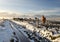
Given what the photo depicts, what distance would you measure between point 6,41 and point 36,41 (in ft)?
17.7

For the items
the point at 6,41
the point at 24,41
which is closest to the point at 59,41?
the point at 24,41

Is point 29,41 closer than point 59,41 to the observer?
No

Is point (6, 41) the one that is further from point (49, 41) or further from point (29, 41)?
point (49, 41)

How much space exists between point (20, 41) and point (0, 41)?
3.53 meters

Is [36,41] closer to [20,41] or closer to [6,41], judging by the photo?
[20,41]

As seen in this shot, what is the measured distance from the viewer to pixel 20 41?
89.8 feet

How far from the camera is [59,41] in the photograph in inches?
966

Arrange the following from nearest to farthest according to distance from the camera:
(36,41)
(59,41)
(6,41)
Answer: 1. (59,41)
2. (6,41)
3. (36,41)

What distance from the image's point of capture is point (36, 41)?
28.0 meters

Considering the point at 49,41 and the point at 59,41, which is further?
the point at 49,41

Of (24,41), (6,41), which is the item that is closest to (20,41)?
(24,41)

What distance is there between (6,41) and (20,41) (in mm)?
2544

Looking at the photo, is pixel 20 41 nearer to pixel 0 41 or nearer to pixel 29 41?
pixel 29 41

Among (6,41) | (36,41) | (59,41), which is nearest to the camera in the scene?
(59,41)
